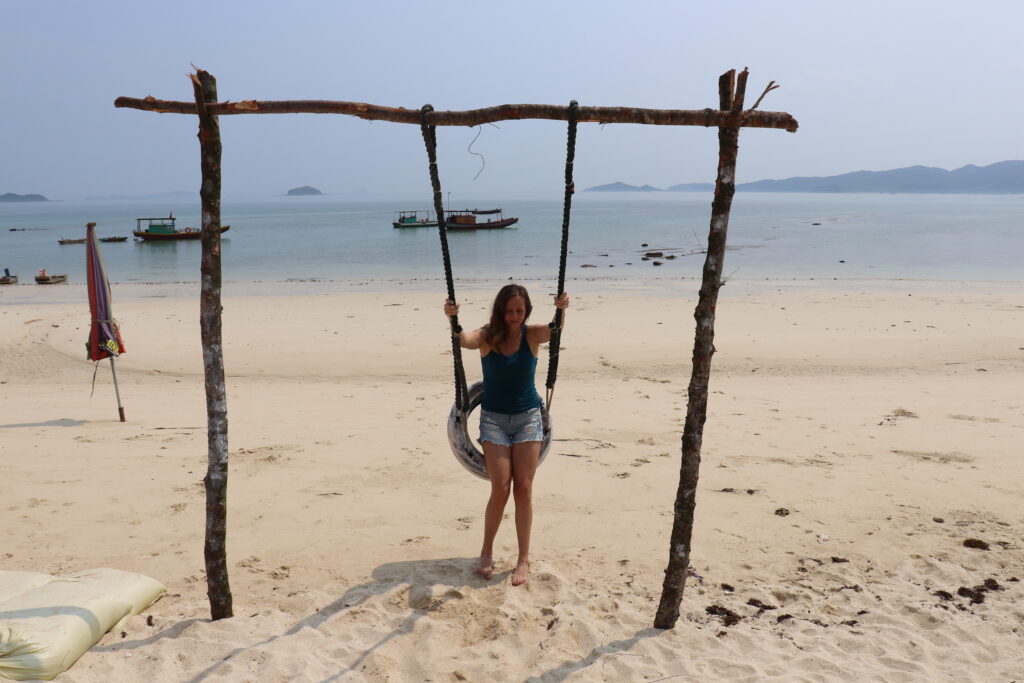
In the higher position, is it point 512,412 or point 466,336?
point 466,336

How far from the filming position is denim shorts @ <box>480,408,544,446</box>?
3742 mm

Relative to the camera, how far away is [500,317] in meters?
3.65

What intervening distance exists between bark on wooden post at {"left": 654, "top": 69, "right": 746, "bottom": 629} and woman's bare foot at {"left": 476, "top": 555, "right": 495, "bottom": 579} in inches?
35.2

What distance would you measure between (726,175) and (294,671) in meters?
2.67

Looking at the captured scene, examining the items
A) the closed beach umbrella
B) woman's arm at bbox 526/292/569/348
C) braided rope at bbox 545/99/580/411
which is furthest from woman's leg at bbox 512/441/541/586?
the closed beach umbrella

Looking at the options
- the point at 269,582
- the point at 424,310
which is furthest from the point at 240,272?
the point at 269,582

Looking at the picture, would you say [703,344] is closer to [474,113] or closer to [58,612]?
[474,113]

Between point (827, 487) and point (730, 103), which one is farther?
point (827, 487)

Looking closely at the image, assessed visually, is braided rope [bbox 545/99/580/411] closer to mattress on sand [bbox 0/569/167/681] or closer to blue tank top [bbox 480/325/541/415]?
blue tank top [bbox 480/325/541/415]

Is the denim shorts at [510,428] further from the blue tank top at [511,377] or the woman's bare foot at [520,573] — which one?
the woman's bare foot at [520,573]

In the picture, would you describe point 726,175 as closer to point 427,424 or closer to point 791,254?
point 427,424

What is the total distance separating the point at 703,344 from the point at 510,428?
1080 millimetres

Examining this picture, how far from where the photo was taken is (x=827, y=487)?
5.03 meters

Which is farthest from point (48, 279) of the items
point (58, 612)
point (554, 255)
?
point (58, 612)
